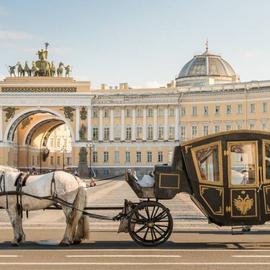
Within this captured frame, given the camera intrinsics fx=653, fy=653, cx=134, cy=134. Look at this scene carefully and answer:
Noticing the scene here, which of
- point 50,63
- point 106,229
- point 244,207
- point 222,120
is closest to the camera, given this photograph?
point 244,207

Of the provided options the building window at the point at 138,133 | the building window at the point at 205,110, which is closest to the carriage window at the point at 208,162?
the building window at the point at 205,110

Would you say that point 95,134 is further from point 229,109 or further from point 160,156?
point 229,109

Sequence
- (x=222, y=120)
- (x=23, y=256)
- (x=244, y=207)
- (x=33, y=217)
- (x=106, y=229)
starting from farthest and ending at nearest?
1. (x=222, y=120)
2. (x=33, y=217)
3. (x=106, y=229)
4. (x=244, y=207)
5. (x=23, y=256)

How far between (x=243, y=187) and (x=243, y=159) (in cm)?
55

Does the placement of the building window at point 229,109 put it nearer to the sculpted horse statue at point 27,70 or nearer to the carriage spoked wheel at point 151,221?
the sculpted horse statue at point 27,70

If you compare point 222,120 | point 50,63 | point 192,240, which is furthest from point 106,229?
point 50,63

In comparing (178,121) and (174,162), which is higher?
(178,121)

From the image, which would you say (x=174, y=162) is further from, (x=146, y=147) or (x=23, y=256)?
(x=146, y=147)

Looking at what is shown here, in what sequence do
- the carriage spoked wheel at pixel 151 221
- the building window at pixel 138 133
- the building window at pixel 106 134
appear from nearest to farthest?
the carriage spoked wheel at pixel 151 221 → the building window at pixel 138 133 → the building window at pixel 106 134

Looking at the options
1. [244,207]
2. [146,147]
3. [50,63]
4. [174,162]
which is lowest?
[244,207]

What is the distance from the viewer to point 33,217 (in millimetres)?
19500

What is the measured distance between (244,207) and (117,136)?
64.1 meters

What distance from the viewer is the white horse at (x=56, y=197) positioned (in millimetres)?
12523

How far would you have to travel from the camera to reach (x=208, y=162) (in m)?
12.5
